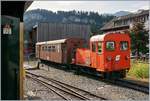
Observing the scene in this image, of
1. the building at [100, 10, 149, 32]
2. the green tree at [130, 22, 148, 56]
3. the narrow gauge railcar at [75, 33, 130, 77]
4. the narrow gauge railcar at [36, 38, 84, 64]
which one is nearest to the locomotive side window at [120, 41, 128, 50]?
the narrow gauge railcar at [75, 33, 130, 77]

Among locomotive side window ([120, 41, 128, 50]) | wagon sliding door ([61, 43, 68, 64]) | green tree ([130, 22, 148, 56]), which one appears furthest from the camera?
green tree ([130, 22, 148, 56])

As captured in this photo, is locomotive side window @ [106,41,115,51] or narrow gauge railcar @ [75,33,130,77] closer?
narrow gauge railcar @ [75,33,130,77]

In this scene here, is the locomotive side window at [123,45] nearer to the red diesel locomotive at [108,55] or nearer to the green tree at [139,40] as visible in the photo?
the red diesel locomotive at [108,55]

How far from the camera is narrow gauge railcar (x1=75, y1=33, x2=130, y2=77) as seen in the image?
18.2 meters

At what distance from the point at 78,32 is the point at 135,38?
49.0 ft

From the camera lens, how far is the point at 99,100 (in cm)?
1209

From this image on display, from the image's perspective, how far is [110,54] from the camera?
60.5 feet

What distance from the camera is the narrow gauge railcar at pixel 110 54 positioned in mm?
18250

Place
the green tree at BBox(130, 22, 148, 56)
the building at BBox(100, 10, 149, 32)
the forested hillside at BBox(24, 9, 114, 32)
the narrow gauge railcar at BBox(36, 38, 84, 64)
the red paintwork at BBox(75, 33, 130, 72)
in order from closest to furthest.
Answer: the red paintwork at BBox(75, 33, 130, 72)
the narrow gauge railcar at BBox(36, 38, 84, 64)
the green tree at BBox(130, 22, 148, 56)
the building at BBox(100, 10, 149, 32)
the forested hillside at BBox(24, 9, 114, 32)

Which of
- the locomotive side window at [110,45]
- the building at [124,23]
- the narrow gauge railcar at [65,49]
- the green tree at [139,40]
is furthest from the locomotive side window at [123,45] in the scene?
the building at [124,23]

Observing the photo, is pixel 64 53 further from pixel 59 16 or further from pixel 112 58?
pixel 59 16

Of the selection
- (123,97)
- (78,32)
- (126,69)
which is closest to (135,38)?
(78,32)

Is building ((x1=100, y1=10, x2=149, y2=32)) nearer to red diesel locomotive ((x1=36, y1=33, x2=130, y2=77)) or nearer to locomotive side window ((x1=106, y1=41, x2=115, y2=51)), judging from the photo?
red diesel locomotive ((x1=36, y1=33, x2=130, y2=77))

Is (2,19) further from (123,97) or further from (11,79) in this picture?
(123,97)
